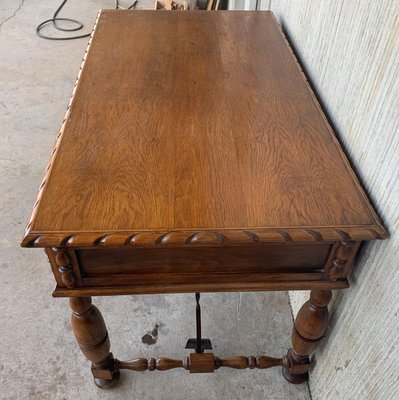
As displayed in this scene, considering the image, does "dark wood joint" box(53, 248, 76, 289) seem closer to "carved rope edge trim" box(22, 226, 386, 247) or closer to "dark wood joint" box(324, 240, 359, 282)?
"carved rope edge trim" box(22, 226, 386, 247)

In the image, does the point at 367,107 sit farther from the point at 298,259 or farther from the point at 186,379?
the point at 186,379

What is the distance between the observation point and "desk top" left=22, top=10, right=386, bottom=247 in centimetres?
62

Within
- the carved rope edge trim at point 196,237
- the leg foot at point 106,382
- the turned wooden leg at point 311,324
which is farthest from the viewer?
the leg foot at point 106,382

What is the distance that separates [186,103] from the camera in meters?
0.87

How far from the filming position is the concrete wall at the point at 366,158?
0.63 meters

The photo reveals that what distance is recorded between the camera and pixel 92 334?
0.86 metres

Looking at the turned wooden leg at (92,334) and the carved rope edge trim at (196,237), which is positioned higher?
the carved rope edge trim at (196,237)

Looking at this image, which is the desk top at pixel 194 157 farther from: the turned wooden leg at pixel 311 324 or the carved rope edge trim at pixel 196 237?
the turned wooden leg at pixel 311 324

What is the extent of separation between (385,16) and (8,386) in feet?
3.68

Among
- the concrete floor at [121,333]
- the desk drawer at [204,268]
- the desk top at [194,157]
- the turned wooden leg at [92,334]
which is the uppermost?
the desk top at [194,157]

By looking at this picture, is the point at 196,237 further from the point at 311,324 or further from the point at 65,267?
the point at 311,324

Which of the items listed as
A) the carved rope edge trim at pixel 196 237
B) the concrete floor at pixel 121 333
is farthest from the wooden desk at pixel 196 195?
the concrete floor at pixel 121 333

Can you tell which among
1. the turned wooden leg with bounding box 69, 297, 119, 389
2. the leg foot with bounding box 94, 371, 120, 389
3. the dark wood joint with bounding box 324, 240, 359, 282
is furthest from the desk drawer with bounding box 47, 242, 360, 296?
the leg foot with bounding box 94, 371, 120, 389

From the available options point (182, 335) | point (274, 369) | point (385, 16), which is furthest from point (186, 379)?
point (385, 16)
